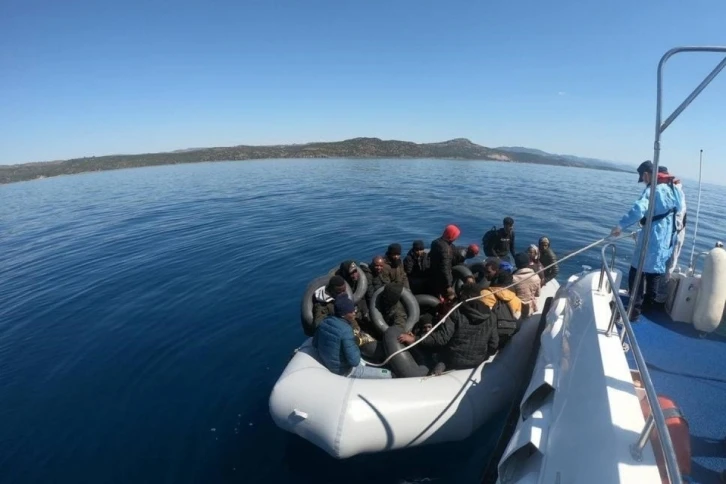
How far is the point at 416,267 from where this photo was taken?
23.8 feet

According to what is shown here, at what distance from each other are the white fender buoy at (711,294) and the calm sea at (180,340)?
11.6 feet

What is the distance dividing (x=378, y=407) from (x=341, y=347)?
0.92 meters

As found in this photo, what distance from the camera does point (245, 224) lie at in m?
18.1

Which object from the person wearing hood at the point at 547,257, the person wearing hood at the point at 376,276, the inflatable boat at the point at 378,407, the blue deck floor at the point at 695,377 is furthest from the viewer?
the person wearing hood at the point at 547,257

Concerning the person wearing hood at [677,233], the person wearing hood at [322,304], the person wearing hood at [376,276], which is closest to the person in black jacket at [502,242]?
the person wearing hood at [677,233]

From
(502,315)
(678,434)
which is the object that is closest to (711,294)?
(502,315)

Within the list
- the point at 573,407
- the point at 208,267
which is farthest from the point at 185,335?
the point at 573,407

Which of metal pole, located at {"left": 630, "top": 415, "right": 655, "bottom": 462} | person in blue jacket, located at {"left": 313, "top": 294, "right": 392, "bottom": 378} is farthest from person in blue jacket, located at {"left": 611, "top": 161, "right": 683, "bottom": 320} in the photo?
person in blue jacket, located at {"left": 313, "top": 294, "right": 392, "bottom": 378}

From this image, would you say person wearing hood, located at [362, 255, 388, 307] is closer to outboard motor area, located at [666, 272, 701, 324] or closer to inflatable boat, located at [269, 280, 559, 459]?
inflatable boat, located at [269, 280, 559, 459]

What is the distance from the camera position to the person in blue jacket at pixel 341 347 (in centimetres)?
463

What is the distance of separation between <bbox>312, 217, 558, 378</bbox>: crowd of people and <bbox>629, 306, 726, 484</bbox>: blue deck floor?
1699mm

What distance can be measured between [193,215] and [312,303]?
18.7 metres

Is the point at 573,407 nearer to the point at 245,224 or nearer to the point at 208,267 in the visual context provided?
the point at 208,267

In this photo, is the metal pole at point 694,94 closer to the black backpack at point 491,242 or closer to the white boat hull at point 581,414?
the white boat hull at point 581,414
